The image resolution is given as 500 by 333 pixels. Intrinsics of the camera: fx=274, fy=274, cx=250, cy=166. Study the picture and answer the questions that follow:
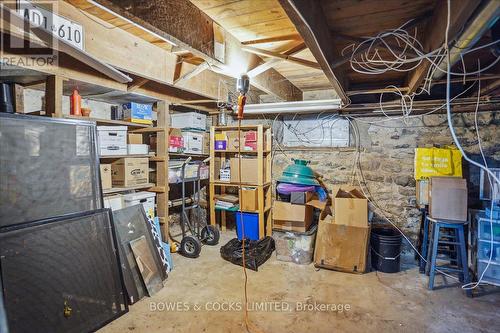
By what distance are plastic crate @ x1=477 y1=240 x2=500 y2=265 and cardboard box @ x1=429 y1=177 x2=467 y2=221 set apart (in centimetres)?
27

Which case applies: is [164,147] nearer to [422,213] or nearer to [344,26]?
[344,26]

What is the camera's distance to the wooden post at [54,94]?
7.20ft

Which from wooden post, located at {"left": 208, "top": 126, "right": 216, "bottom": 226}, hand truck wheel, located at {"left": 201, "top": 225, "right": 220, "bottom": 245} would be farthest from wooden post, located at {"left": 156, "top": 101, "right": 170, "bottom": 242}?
wooden post, located at {"left": 208, "top": 126, "right": 216, "bottom": 226}

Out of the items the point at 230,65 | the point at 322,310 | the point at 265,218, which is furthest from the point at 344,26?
the point at 265,218

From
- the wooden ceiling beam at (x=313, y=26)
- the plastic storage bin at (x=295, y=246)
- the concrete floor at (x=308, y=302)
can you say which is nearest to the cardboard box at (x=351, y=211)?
the plastic storage bin at (x=295, y=246)

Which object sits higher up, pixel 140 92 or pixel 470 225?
pixel 140 92

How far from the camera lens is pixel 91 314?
6.47 feet

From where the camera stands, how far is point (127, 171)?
2.97 metres

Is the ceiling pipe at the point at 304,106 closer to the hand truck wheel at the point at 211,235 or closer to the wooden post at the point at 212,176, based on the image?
the wooden post at the point at 212,176

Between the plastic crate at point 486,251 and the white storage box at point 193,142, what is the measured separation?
11.1 feet

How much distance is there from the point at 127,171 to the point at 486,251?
12.0ft

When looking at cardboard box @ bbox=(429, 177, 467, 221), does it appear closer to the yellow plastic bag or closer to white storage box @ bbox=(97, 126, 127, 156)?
the yellow plastic bag

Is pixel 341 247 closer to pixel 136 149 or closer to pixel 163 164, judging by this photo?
pixel 163 164

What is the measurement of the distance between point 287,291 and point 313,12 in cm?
226
